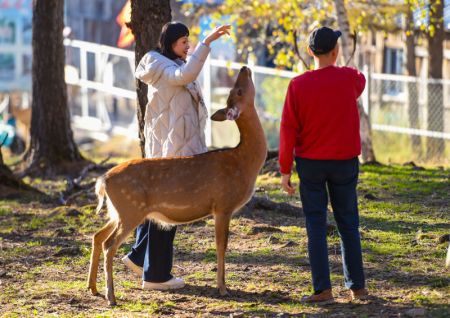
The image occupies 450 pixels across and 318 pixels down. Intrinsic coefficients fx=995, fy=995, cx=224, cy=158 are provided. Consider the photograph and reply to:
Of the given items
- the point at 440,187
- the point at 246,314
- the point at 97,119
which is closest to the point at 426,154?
the point at 440,187

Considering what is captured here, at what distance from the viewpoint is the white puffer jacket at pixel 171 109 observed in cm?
652

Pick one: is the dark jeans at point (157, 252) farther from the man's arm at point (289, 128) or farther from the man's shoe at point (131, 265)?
the man's arm at point (289, 128)

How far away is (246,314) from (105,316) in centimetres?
88

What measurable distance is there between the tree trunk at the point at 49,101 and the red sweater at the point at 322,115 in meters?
8.69

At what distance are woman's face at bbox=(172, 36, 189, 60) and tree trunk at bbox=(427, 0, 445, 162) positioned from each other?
9701 mm

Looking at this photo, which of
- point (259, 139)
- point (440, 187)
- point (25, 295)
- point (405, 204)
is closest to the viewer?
point (259, 139)

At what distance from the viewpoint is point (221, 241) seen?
6.50 meters

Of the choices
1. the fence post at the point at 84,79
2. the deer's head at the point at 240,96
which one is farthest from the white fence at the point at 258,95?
the deer's head at the point at 240,96

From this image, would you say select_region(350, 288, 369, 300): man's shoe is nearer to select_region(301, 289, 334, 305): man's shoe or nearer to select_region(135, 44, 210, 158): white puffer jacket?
select_region(301, 289, 334, 305): man's shoe

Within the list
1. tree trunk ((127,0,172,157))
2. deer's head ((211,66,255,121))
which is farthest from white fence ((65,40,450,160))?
deer's head ((211,66,255,121))

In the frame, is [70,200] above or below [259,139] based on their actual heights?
below

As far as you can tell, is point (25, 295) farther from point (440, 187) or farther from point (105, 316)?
point (440, 187)

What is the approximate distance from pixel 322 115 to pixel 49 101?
9.04 meters

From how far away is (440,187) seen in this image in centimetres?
1104
